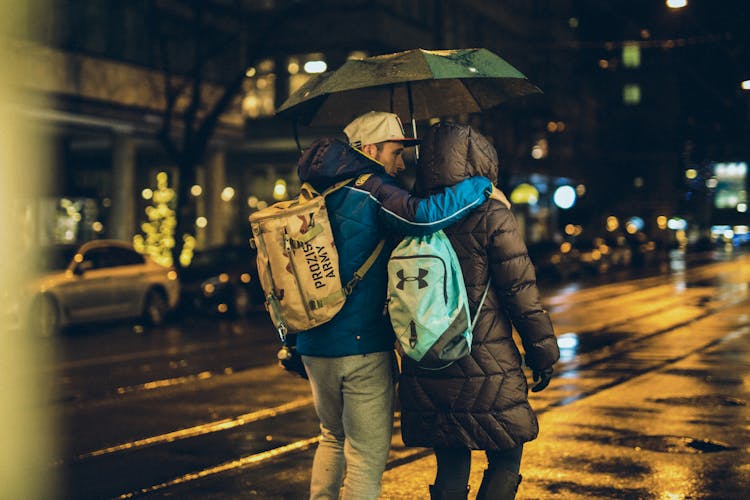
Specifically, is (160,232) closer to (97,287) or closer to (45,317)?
(97,287)

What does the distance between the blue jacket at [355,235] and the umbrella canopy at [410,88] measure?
2.66 feet

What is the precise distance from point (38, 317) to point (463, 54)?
627 inches

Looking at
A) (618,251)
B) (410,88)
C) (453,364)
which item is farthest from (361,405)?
(618,251)

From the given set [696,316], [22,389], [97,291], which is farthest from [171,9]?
[22,389]

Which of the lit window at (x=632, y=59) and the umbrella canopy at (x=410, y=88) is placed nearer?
the umbrella canopy at (x=410, y=88)

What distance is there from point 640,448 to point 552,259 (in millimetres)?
35245

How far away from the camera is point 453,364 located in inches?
186

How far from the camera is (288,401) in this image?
1137cm

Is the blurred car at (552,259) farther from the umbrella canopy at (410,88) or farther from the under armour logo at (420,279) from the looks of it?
the under armour logo at (420,279)

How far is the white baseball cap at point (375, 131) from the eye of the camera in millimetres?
5016

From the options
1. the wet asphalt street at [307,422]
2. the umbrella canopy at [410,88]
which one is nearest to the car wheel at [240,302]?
the wet asphalt street at [307,422]

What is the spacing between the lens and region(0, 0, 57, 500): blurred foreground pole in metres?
8.26

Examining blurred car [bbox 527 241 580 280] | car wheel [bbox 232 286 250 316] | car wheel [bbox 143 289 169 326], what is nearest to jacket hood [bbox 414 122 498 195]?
car wheel [bbox 143 289 169 326]

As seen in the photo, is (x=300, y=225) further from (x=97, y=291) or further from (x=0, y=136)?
(x=0, y=136)
